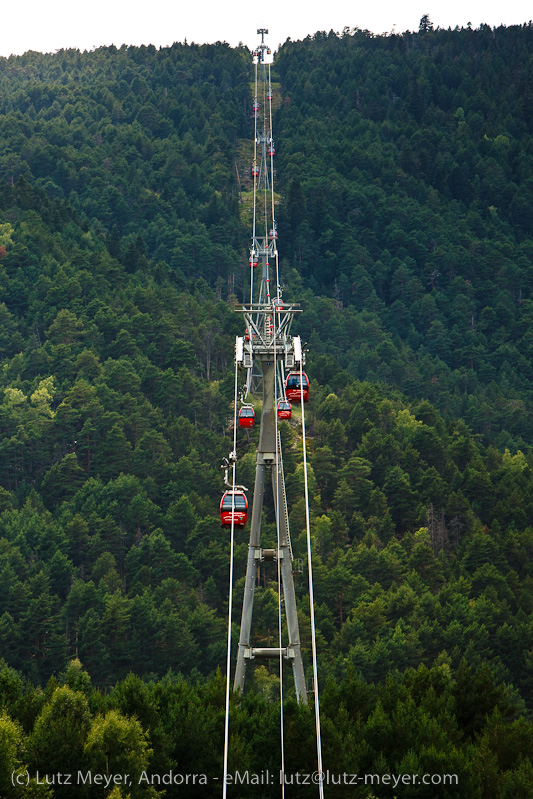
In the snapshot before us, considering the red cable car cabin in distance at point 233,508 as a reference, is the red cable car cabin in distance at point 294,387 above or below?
above

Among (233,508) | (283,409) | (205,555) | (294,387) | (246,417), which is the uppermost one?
(205,555)

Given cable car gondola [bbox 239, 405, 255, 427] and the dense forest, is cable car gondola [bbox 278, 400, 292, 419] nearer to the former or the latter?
cable car gondola [bbox 239, 405, 255, 427]

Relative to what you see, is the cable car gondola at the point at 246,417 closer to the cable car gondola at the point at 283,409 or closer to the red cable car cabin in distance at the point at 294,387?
the cable car gondola at the point at 283,409

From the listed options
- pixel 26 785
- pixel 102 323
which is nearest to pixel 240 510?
pixel 26 785

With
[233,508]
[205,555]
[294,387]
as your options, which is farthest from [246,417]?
[205,555]

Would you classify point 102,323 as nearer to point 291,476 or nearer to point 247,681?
point 291,476

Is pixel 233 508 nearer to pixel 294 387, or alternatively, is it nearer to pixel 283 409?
pixel 283 409

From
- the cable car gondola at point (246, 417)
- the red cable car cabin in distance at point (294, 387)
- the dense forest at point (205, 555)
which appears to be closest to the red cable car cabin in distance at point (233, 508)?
the cable car gondola at point (246, 417)

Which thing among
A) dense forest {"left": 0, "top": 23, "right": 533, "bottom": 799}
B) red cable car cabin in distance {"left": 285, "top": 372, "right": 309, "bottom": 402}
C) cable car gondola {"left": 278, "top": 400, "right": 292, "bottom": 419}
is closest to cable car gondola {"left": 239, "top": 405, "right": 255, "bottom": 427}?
cable car gondola {"left": 278, "top": 400, "right": 292, "bottom": 419}
